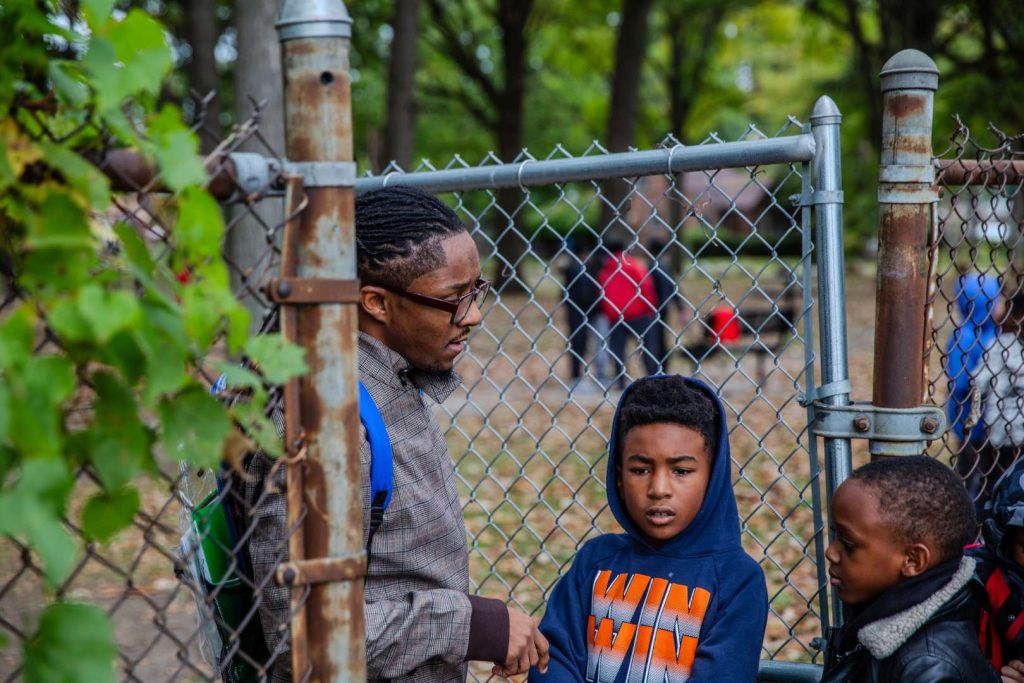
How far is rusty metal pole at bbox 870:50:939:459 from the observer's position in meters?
2.30

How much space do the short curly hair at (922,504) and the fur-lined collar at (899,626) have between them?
0.31 feet

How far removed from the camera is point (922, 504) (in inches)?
86.5

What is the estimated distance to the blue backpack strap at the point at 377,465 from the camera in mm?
1980

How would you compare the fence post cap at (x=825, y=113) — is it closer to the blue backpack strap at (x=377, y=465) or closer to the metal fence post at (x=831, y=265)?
the metal fence post at (x=831, y=265)

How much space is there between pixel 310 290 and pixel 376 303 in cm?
67

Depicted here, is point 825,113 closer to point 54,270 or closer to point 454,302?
point 454,302

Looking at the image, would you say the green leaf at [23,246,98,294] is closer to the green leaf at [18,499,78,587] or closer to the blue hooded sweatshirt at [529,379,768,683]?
the green leaf at [18,499,78,587]

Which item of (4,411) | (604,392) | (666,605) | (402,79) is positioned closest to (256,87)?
(604,392)

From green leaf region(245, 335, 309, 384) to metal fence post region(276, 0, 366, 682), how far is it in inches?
6.4

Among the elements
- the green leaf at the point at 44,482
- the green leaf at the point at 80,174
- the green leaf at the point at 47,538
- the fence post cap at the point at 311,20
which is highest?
the fence post cap at the point at 311,20

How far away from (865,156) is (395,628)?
32205mm

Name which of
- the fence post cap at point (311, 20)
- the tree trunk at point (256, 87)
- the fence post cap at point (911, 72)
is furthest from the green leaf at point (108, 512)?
the tree trunk at point (256, 87)

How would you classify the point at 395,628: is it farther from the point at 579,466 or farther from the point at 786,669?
the point at 579,466

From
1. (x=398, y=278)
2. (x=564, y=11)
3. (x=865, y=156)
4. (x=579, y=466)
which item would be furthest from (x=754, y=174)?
(x=865, y=156)
